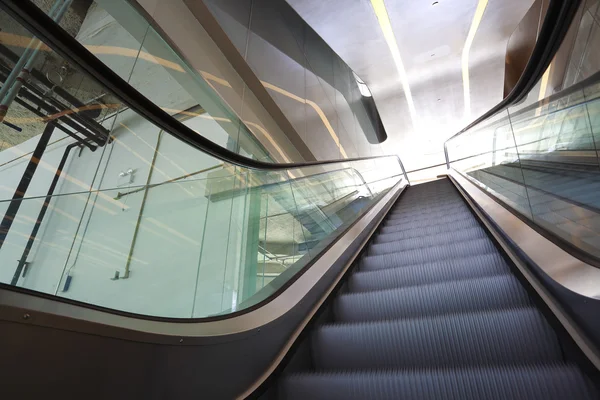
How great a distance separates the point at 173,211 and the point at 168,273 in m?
0.44

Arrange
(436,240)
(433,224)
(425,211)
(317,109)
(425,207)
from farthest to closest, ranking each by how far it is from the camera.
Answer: (317,109)
(425,207)
(425,211)
(433,224)
(436,240)

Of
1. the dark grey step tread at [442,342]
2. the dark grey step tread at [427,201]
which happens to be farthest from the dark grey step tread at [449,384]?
the dark grey step tread at [427,201]

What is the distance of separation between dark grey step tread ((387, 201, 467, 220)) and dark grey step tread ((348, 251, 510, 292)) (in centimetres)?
214

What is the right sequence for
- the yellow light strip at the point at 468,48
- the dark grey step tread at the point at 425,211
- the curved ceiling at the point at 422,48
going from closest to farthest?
the dark grey step tread at the point at 425,211
the curved ceiling at the point at 422,48
the yellow light strip at the point at 468,48

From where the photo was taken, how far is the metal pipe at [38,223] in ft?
4.58

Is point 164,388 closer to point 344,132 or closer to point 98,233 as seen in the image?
→ point 98,233

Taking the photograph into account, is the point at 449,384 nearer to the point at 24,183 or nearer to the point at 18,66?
the point at 24,183

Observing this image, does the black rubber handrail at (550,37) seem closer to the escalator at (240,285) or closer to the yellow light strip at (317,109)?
the escalator at (240,285)

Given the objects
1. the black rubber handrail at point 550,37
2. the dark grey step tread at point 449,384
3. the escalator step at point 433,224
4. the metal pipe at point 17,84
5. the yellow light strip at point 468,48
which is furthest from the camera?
the yellow light strip at point 468,48

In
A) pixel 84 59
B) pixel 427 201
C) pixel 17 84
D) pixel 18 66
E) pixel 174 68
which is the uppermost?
pixel 174 68

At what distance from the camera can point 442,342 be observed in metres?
1.62

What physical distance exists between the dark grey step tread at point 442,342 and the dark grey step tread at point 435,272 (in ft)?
2.30

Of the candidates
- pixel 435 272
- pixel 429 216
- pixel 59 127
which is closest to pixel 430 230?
pixel 429 216

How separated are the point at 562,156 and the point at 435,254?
1134mm
